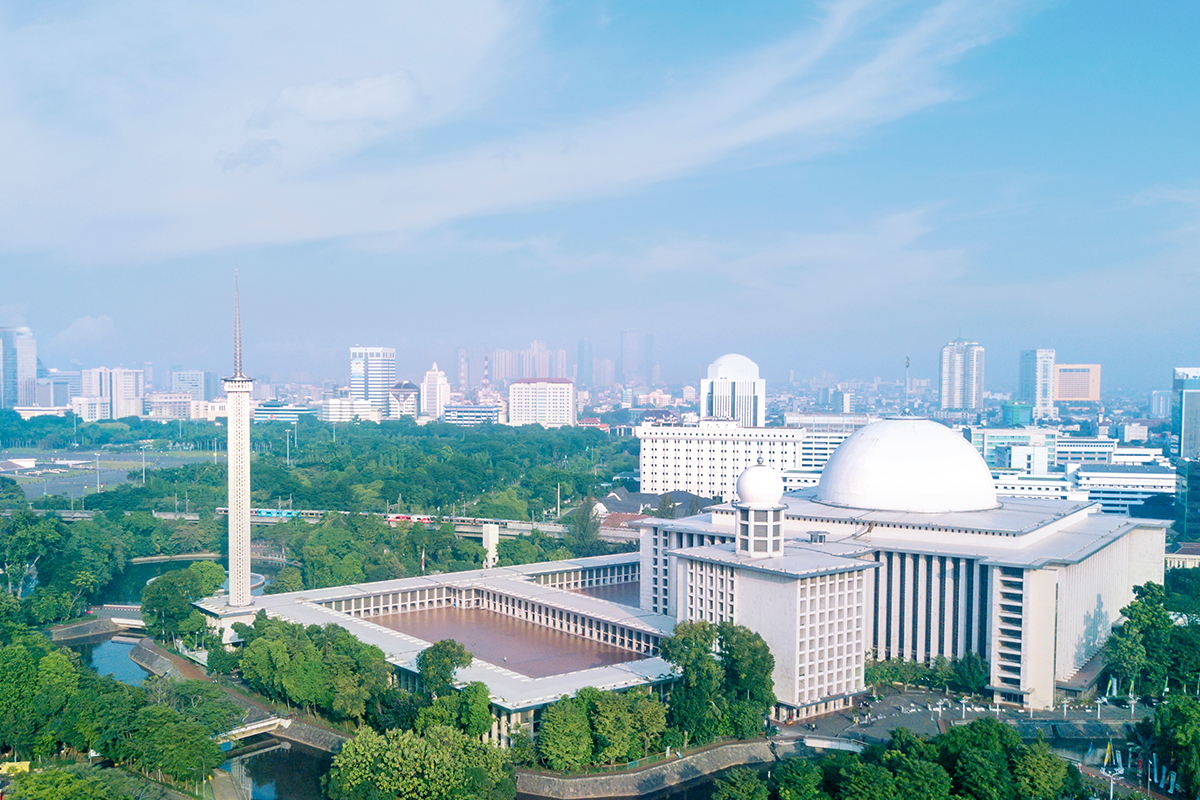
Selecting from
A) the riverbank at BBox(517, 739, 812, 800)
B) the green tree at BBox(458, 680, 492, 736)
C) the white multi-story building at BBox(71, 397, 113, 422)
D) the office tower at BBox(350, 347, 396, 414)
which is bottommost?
the riverbank at BBox(517, 739, 812, 800)

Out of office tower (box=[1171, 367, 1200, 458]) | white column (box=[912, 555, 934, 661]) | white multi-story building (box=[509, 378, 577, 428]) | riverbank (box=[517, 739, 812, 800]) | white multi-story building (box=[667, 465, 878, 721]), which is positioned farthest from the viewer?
white multi-story building (box=[509, 378, 577, 428])

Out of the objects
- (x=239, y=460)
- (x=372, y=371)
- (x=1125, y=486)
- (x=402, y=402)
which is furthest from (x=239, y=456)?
(x=372, y=371)

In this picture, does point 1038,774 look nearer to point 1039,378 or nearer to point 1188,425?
point 1188,425

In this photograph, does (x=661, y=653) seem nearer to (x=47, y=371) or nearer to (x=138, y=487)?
(x=138, y=487)

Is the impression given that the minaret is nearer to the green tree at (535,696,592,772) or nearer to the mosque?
the mosque

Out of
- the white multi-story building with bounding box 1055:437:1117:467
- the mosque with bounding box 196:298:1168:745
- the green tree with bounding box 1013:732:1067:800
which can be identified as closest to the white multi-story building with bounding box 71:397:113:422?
the mosque with bounding box 196:298:1168:745
